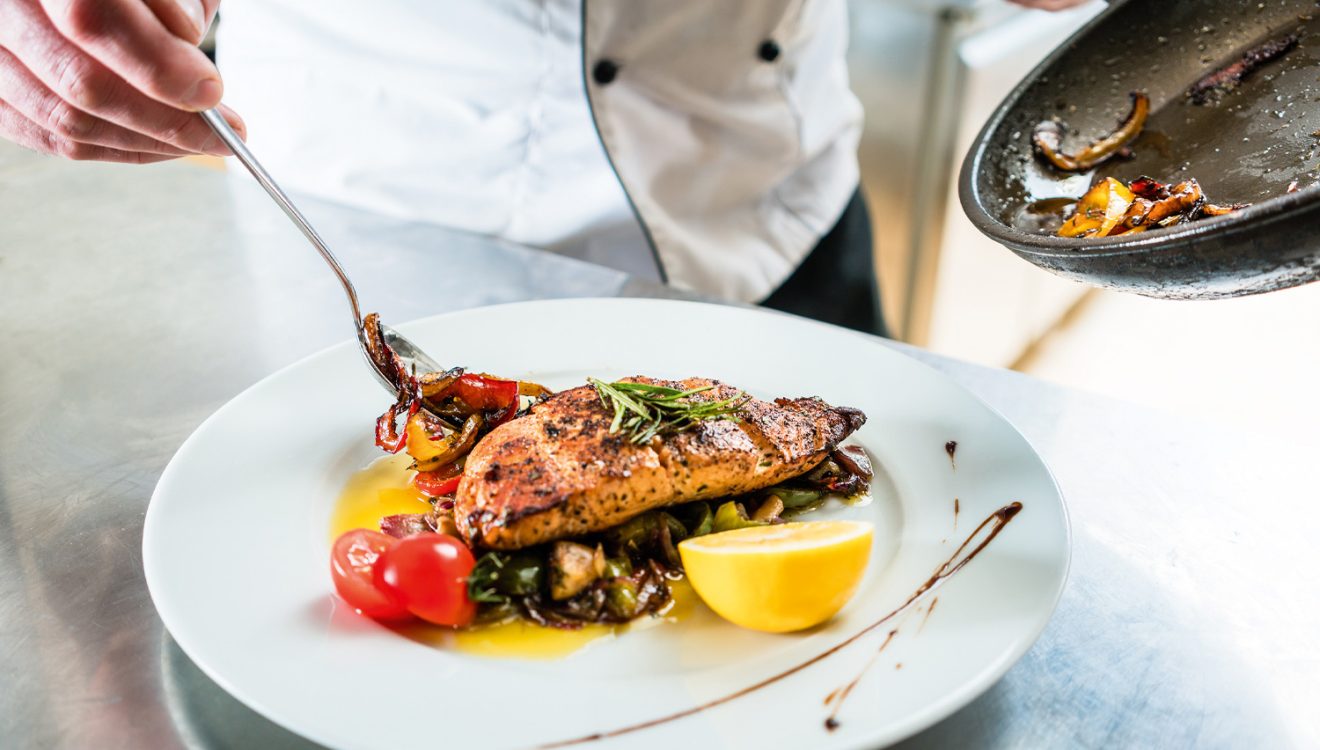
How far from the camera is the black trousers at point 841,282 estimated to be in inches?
100

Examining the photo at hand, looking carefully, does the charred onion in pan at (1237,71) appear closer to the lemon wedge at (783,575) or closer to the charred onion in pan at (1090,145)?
the charred onion in pan at (1090,145)

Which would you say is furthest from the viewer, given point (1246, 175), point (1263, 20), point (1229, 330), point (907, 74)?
point (1229, 330)

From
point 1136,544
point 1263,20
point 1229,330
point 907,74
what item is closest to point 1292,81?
point 1263,20

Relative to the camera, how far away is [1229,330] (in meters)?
4.59

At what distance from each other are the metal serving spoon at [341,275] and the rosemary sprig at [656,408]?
0.29 meters

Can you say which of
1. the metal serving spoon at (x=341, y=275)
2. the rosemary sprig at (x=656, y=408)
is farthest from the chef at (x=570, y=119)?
the rosemary sprig at (x=656, y=408)

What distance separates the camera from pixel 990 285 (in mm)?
3951

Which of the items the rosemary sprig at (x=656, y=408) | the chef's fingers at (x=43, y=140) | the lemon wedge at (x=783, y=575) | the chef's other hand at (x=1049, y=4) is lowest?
the rosemary sprig at (x=656, y=408)

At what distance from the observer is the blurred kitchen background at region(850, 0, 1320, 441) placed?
11.6ft

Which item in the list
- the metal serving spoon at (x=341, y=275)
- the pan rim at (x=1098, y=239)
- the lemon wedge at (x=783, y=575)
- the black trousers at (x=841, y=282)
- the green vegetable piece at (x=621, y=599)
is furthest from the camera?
the black trousers at (x=841, y=282)

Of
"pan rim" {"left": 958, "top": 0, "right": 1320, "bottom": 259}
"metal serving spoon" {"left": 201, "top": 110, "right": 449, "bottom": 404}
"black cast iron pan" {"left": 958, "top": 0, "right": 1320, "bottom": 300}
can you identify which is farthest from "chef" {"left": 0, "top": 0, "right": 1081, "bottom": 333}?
"metal serving spoon" {"left": 201, "top": 110, "right": 449, "bottom": 404}

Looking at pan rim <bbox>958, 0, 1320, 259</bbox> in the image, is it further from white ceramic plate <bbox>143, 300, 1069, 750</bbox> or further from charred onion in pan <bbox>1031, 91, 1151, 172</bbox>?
white ceramic plate <bbox>143, 300, 1069, 750</bbox>

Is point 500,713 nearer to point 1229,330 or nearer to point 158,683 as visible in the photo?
point 158,683

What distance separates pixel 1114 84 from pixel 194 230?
1789 mm
